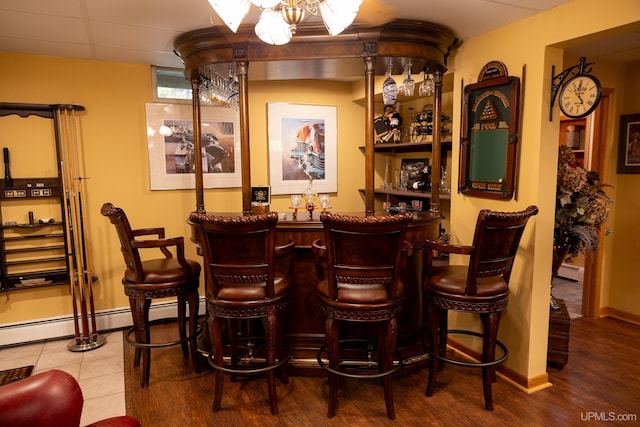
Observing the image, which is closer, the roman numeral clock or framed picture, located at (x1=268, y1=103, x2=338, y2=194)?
the roman numeral clock

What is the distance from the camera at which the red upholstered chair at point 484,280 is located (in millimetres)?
2377

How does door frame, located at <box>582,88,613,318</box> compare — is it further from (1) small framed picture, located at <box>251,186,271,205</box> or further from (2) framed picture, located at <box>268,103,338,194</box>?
(1) small framed picture, located at <box>251,186,271,205</box>

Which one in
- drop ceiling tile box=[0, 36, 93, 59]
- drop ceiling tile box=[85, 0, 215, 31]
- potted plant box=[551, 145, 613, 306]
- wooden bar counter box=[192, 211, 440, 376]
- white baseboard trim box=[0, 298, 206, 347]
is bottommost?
white baseboard trim box=[0, 298, 206, 347]

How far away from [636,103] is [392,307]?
335 centimetres

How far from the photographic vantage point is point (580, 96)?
247cm

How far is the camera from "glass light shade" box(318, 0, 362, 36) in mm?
1715

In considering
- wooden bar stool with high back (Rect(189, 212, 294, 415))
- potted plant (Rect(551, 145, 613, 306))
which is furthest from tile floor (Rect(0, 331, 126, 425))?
potted plant (Rect(551, 145, 613, 306))

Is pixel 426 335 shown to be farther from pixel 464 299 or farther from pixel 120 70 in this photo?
pixel 120 70

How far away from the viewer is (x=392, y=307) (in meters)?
2.41

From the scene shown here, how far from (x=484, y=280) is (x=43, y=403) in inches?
90.2

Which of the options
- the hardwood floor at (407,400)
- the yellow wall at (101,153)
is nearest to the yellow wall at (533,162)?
the hardwood floor at (407,400)

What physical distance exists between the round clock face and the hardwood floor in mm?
1817

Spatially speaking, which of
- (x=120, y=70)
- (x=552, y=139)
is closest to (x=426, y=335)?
(x=552, y=139)

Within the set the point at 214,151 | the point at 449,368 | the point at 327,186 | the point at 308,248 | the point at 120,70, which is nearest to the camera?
the point at 308,248
